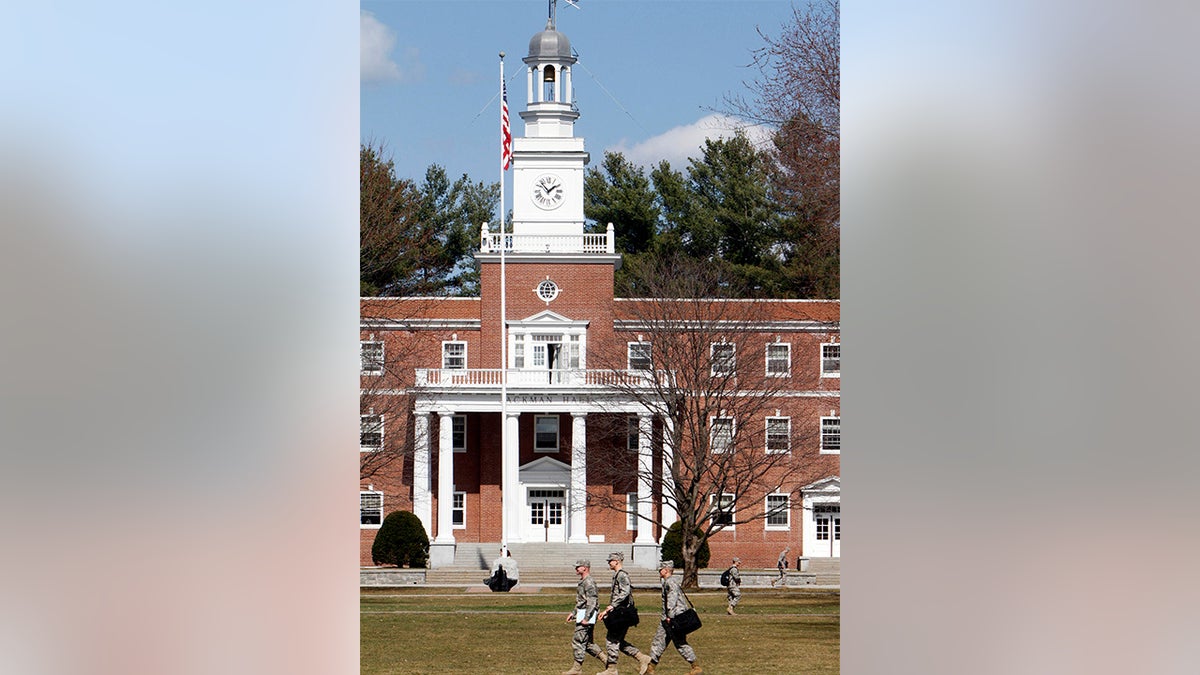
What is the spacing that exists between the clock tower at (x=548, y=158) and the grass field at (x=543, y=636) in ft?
59.7

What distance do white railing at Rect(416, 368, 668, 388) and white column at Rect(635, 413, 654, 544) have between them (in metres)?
1.55

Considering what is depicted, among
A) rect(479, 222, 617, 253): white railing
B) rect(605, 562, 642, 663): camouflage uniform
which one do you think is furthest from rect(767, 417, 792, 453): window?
rect(605, 562, 642, 663): camouflage uniform

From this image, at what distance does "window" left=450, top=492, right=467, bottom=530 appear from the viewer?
135 ft

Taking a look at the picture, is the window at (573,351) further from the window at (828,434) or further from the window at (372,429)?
the window at (372,429)

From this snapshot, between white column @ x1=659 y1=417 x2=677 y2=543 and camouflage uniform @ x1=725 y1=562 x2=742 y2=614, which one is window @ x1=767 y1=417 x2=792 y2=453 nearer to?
white column @ x1=659 y1=417 x2=677 y2=543

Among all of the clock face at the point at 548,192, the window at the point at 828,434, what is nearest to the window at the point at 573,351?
the clock face at the point at 548,192

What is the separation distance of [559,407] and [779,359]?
658cm

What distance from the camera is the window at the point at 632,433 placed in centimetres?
3819

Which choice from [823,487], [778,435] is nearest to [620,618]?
[778,435]
